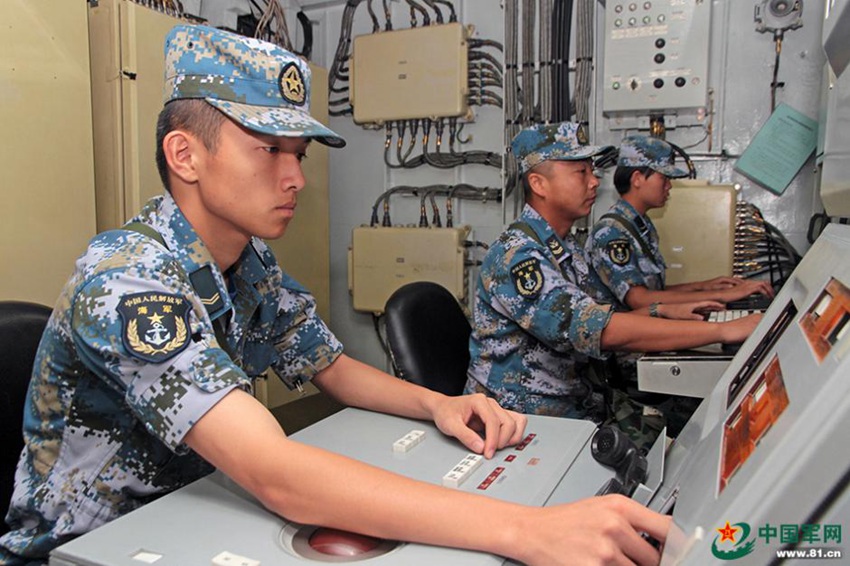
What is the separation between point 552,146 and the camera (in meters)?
1.97

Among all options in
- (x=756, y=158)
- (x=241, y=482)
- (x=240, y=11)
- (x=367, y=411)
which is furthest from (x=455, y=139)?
(x=241, y=482)

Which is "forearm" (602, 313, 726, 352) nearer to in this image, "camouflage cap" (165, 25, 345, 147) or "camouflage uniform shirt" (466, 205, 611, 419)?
"camouflage uniform shirt" (466, 205, 611, 419)

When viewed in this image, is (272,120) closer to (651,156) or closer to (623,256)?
(623,256)

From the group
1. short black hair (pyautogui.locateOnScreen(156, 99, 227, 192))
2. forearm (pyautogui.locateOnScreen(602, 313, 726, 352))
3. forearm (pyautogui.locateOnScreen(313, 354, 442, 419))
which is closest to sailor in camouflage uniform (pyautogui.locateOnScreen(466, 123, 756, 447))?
forearm (pyautogui.locateOnScreen(602, 313, 726, 352))

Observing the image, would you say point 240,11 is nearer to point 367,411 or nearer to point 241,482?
point 367,411

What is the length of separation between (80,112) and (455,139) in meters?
1.75

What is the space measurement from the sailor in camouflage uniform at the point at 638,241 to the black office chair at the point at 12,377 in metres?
1.99

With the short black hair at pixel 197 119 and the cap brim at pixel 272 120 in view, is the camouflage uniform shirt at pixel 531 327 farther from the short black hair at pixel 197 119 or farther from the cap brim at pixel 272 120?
the short black hair at pixel 197 119

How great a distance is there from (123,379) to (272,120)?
0.41m

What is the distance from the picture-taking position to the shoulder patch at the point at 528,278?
166 centimetres

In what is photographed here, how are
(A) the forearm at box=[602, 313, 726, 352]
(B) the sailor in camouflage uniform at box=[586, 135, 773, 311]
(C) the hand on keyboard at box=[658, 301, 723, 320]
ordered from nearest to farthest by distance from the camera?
(A) the forearm at box=[602, 313, 726, 352] → (C) the hand on keyboard at box=[658, 301, 723, 320] → (B) the sailor in camouflage uniform at box=[586, 135, 773, 311]

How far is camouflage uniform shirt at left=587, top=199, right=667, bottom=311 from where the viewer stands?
Result: 2447 mm

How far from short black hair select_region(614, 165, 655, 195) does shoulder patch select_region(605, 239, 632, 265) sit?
36 centimetres

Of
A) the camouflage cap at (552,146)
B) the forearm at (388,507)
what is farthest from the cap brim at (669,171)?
the forearm at (388,507)
